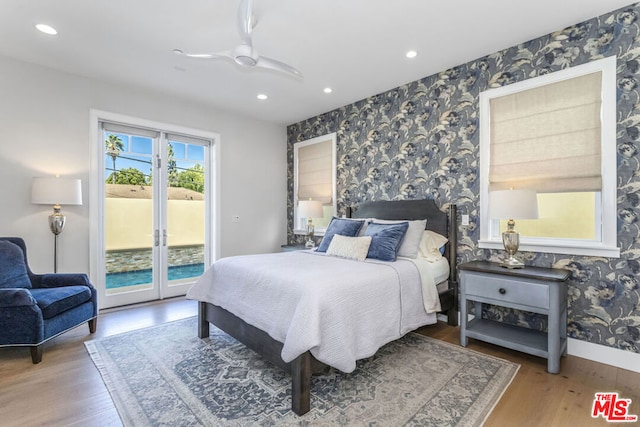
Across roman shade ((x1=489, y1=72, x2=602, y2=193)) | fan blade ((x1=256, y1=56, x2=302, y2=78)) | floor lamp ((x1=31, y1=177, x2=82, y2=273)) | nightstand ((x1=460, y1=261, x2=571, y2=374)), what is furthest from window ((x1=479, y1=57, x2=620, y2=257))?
floor lamp ((x1=31, y1=177, x2=82, y2=273))

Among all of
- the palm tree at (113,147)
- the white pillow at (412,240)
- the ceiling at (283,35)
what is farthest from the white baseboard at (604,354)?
the palm tree at (113,147)

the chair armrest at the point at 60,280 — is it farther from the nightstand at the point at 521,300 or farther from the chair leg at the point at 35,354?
the nightstand at the point at 521,300

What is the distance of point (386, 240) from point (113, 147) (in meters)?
3.70

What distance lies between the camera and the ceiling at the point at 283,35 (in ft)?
8.23

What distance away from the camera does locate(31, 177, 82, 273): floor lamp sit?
3.25m

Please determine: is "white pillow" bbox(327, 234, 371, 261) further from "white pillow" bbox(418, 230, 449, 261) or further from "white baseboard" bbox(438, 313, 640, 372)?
"white baseboard" bbox(438, 313, 640, 372)

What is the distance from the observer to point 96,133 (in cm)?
387

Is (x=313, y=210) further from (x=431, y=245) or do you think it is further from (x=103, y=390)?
(x=103, y=390)

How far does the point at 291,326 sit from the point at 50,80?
399 cm

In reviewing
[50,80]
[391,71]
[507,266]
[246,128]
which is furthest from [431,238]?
[50,80]

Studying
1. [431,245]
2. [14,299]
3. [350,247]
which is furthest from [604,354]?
[14,299]

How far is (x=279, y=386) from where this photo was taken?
2.21m

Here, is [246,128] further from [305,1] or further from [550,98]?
[550,98]

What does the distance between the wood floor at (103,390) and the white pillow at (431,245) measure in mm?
855
